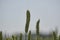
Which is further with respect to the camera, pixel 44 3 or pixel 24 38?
pixel 44 3

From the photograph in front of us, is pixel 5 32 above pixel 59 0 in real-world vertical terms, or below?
below

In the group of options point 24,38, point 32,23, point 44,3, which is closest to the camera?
point 24,38

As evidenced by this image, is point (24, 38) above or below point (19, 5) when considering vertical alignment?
below

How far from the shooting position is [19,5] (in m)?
1.16

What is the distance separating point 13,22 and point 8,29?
0.07m

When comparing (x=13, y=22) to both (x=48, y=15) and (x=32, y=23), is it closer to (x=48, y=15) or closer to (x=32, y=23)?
(x=32, y=23)

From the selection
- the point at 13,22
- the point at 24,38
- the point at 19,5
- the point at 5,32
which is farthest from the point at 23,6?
the point at 24,38

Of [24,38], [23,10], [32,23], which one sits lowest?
[24,38]

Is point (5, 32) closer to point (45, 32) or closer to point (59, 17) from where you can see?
point (45, 32)

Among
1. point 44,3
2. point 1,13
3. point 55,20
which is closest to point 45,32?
point 55,20

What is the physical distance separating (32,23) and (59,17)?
0.24m

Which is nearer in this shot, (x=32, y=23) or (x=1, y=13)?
(x=32, y=23)

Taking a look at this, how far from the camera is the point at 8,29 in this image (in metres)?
1.07

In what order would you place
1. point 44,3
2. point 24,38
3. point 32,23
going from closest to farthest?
1. point 24,38
2. point 32,23
3. point 44,3
